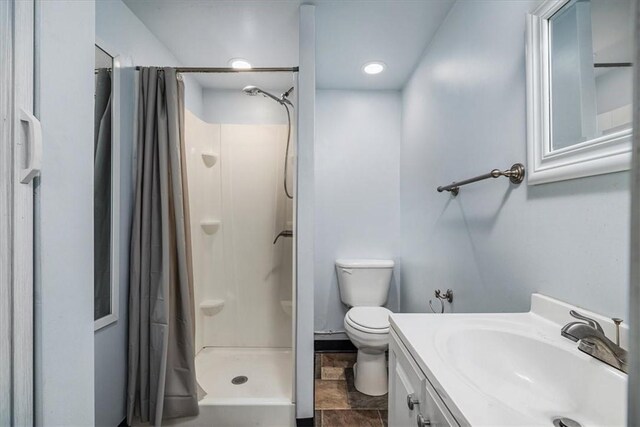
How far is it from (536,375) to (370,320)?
3.77 feet

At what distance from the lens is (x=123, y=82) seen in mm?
1477

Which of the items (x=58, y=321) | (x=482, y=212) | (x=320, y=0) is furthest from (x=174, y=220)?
(x=482, y=212)

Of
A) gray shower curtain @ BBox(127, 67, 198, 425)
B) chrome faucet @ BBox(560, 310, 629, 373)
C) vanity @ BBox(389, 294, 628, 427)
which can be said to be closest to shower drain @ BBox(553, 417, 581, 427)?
vanity @ BBox(389, 294, 628, 427)

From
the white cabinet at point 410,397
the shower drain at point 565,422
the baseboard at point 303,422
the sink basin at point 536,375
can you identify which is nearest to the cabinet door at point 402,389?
the white cabinet at point 410,397

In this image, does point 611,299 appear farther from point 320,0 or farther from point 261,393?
point 320,0

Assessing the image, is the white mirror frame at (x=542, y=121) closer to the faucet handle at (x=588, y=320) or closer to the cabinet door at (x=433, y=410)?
the faucet handle at (x=588, y=320)

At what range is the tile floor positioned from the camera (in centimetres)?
160

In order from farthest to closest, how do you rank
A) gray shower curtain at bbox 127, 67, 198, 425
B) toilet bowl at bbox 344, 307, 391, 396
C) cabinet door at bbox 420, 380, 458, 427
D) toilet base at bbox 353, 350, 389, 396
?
toilet base at bbox 353, 350, 389, 396 → toilet bowl at bbox 344, 307, 391, 396 → gray shower curtain at bbox 127, 67, 198, 425 → cabinet door at bbox 420, 380, 458, 427

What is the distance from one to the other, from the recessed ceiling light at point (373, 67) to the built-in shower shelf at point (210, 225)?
5.38 feet

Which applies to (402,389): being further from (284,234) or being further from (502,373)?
(284,234)

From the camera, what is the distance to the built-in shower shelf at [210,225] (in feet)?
6.98

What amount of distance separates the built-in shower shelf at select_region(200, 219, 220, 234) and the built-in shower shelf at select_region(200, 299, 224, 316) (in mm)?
535

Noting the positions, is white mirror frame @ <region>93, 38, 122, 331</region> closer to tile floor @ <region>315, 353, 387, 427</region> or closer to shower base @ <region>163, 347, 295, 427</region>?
shower base @ <region>163, 347, 295, 427</region>

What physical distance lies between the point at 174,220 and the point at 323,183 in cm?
125
